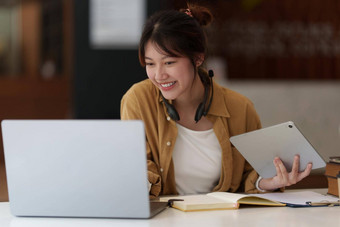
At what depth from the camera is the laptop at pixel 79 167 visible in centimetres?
145

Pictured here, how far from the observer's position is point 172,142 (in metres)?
2.10

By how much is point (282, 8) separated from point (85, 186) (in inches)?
177

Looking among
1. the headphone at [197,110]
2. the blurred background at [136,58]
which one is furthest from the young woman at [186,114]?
the blurred background at [136,58]

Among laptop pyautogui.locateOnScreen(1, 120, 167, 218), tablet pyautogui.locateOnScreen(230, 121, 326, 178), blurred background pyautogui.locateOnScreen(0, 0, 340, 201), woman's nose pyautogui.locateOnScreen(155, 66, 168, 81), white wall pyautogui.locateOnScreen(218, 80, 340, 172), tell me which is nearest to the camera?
laptop pyautogui.locateOnScreen(1, 120, 167, 218)

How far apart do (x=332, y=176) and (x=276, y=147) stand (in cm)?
23

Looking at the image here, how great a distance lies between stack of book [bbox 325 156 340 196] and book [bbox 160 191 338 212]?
1.7 inches

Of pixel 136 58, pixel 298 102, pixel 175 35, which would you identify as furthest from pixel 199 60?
pixel 136 58

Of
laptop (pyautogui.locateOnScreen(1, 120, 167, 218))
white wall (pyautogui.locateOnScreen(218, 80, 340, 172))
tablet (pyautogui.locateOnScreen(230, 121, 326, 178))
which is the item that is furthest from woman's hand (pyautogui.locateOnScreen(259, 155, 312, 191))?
white wall (pyautogui.locateOnScreen(218, 80, 340, 172))

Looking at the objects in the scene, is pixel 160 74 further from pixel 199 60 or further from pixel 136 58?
pixel 136 58

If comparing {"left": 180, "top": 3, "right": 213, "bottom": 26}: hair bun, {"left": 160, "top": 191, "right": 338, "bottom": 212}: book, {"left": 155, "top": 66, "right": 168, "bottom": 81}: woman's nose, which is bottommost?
{"left": 160, "top": 191, "right": 338, "bottom": 212}: book

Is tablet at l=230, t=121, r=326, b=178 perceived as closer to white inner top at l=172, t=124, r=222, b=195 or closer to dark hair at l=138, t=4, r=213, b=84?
white inner top at l=172, t=124, r=222, b=195

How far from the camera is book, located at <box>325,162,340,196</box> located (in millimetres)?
1894

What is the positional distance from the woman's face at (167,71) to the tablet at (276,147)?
12.2 inches

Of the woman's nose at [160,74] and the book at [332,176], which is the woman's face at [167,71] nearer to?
the woman's nose at [160,74]
